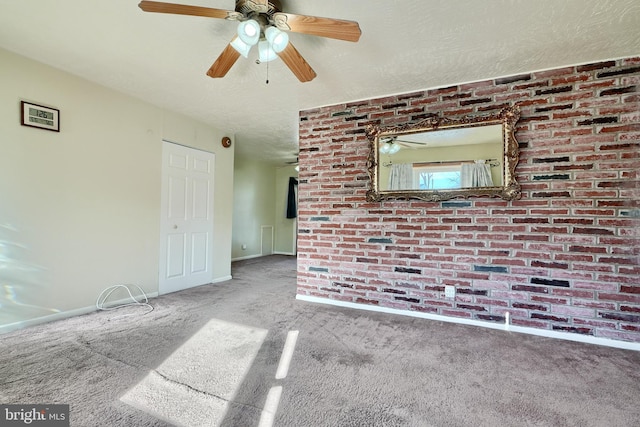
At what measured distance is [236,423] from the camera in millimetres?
1359

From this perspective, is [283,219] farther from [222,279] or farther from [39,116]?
[39,116]

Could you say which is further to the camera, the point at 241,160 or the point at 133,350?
the point at 241,160

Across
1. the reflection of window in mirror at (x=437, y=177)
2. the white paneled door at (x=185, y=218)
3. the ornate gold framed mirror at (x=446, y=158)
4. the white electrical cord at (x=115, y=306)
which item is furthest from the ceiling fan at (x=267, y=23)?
the white electrical cord at (x=115, y=306)

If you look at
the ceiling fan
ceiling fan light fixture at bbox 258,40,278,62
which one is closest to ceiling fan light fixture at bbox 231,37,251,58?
the ceiling fan

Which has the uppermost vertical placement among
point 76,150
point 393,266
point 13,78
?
point 13,78

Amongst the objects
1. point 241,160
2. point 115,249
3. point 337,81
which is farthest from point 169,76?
point 241,160


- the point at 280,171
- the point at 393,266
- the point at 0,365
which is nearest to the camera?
the point at 0,365

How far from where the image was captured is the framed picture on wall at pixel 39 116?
242 cm

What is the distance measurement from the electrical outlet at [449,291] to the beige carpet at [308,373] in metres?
0.29

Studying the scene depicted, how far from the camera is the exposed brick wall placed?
2.27m

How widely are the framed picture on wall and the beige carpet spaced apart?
68.6 inches

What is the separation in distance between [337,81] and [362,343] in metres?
2.34

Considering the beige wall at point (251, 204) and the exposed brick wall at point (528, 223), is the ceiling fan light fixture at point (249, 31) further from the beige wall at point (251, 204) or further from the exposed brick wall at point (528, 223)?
the beige wall at point (251, 204)

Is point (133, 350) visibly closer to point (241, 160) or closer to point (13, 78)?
point (13, 78)
